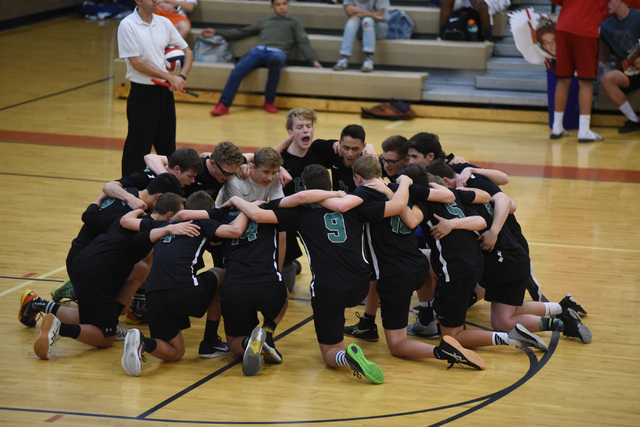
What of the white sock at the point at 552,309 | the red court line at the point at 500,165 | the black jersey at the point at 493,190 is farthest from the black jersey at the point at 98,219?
the red court line at the point at 500,165

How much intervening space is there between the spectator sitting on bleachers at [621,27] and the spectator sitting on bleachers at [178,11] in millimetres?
6506

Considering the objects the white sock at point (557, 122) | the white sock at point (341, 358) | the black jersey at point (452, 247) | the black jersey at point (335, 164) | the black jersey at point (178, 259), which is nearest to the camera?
the white sock at point (341, 358)

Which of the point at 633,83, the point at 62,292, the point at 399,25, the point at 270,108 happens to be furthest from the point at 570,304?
the point at 399,25

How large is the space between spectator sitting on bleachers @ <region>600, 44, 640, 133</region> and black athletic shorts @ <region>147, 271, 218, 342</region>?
771 cm

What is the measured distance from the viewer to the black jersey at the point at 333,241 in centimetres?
429

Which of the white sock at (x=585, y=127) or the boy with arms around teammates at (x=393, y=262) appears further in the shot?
the white sock at (x=585, y=127)

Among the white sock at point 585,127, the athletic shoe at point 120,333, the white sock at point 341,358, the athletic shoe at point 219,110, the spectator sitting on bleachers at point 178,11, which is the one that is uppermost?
the spectator sitting on bleachers at point 178,11

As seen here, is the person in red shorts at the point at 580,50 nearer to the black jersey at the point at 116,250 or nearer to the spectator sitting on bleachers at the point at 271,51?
the spectator sitting on bleachers at the point at 271,51

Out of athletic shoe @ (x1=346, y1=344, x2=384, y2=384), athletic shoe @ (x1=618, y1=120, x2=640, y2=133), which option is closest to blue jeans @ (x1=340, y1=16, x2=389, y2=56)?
athletic shoe @ (x1=618, y1=120, x2=640, y2=133)

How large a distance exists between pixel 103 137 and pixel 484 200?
6.58 meters

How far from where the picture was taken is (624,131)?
1049 cm

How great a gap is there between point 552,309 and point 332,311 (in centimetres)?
162

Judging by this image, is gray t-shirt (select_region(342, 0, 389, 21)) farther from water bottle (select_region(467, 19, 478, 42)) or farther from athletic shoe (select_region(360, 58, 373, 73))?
water bottle (select_region(467, 19, 478, 42))

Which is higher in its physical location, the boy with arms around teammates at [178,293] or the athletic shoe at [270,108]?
the athletic shoe at [270,108]
